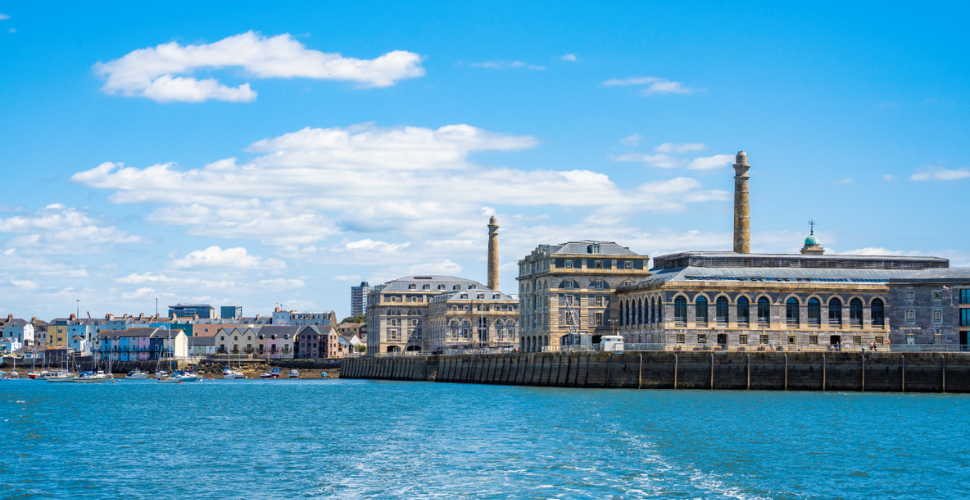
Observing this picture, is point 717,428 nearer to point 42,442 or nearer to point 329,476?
point 329,476

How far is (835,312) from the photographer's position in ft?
450

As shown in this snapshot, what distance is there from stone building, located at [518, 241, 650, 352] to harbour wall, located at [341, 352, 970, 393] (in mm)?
25024

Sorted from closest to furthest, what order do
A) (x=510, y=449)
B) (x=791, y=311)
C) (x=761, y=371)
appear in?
1. (x=510, y=449)
2. (x=761, y=371)
3. (x=791, y=311)

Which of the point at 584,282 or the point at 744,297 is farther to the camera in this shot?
the point at 584,282

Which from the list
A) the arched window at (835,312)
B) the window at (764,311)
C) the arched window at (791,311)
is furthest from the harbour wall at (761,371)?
the arched window at (835,312)

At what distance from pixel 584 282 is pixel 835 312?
31.9m

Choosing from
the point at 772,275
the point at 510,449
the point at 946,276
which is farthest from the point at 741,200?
the point at 510,449

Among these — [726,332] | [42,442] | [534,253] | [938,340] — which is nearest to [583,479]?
[42,442]

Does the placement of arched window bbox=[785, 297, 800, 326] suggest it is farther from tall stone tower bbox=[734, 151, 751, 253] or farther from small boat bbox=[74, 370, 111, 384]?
small boat bbox=[74, 370, 111, 384]

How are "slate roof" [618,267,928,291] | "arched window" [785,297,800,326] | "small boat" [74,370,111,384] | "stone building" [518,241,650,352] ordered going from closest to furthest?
"arched window" [785,297,800,326], "slate roof" [618,267,928,291], "stone building" [518,241,650,352], "small boat" [74,370,111,384]

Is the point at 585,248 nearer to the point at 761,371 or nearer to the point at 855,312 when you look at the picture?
the point at 855,312

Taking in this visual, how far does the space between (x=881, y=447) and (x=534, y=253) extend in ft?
330

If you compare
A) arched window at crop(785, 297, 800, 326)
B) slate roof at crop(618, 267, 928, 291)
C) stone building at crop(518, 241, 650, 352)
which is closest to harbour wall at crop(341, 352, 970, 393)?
slate roof at crop(618, 267, 928, 291)

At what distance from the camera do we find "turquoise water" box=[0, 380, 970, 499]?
4791cm
